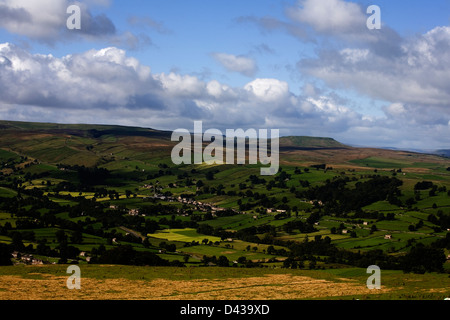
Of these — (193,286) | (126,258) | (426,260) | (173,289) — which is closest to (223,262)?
(126,258)

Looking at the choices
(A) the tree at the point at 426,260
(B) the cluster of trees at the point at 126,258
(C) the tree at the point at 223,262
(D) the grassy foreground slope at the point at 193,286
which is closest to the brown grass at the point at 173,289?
(D) the grassy foreground slope at the point at 193,286

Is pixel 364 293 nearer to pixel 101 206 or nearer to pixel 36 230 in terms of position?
pixel 36 230

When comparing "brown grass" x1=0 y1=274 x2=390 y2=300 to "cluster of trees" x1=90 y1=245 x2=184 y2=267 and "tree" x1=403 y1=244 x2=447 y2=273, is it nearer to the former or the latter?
"cluster of trees" x1=90 y1=245 x2=184 y2=267

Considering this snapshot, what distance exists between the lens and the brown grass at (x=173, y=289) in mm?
42219

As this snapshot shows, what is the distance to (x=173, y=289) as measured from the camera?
48188 mm

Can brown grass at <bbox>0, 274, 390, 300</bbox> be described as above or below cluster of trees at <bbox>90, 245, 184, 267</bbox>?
above

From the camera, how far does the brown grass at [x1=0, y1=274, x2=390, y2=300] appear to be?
139 ft

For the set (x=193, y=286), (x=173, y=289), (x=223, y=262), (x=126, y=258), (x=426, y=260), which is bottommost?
(x=223, y=262)

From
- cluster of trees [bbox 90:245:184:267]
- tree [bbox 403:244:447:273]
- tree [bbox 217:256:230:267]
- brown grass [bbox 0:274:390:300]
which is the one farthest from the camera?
tree [bbox 217:256:230:267]

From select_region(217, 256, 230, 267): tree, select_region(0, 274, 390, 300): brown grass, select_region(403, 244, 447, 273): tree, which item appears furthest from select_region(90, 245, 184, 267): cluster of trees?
select_region(403, 244, 447, 273): tree

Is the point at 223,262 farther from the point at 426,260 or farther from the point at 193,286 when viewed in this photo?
the point at 193,286

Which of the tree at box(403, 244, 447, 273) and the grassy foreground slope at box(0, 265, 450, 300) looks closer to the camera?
the grassy foreground slope at box(0, 265, 450, 300)
